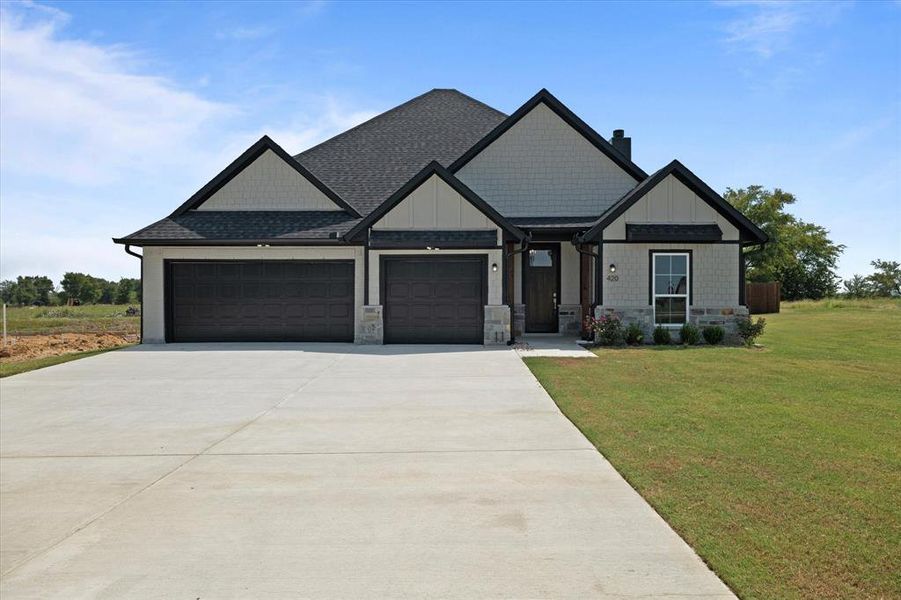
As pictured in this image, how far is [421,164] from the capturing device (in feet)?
66.5

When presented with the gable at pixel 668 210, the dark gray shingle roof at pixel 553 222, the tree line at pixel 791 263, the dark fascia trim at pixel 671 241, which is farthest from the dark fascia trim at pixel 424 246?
the tree line at pixel 791 263

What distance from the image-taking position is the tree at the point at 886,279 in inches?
2194

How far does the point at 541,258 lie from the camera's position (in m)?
18.8

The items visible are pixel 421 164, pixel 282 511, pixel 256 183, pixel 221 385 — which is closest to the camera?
pixel 282 511

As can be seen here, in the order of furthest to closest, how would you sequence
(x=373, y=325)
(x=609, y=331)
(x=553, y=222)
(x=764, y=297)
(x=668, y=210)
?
(x=764, y=297) < (x=553, y=222) < (x=373, y=325) < (x=668, y=210) < (x=609, y=331)

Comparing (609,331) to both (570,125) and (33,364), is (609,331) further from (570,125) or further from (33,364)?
(33,364)

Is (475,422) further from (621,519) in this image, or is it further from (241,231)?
(241,231)

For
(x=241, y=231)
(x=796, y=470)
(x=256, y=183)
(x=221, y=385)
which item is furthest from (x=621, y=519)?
(x=256, y=183)

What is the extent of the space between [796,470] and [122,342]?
Answer: 59.0ft

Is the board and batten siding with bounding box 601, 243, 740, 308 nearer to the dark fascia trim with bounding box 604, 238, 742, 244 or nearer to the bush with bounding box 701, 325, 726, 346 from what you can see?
the dark fascia trim with bounding box 604, 238, 742, 244

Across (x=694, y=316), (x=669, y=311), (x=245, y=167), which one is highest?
(x=245, y=167)

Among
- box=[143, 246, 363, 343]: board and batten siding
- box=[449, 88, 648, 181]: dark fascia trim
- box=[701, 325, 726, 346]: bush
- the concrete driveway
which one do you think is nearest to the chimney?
box=[449, 88, 648, 181]: dark fascia trim

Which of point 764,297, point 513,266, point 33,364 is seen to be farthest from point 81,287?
point 764,297

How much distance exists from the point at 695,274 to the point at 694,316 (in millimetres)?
1094
